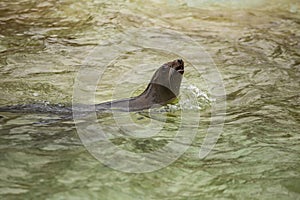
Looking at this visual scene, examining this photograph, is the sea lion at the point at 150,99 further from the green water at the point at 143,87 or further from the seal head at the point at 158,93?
the green water at the point at 143,87

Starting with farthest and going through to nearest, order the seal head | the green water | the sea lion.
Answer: the seal head
the sea lion
the green water

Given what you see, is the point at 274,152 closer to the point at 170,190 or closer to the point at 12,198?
the point at 170,190

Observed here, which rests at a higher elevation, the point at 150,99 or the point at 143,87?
the point at 150,99

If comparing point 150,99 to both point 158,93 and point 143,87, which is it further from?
point 143,87

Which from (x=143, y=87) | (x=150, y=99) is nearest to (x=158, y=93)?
(x=150, y=99)

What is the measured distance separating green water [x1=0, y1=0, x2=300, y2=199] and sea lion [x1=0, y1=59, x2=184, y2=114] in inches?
4.7

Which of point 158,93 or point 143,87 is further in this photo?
point 143,87

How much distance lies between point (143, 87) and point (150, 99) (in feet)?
3.39

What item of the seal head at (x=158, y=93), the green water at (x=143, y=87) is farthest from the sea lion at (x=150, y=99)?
the green water at (x=143, y=87)

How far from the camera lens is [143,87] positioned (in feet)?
17.8

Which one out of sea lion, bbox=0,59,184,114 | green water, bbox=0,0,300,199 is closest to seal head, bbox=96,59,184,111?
sea lion, bbox=0,59,184,114

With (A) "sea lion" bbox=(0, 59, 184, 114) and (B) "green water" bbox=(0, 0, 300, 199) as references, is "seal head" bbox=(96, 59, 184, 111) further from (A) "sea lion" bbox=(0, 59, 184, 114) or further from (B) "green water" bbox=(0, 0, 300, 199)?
(B) "green water" bbox=(0, 0, 300, 199)

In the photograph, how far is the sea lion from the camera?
13.5 feet

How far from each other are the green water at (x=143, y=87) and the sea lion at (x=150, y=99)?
12 cm
